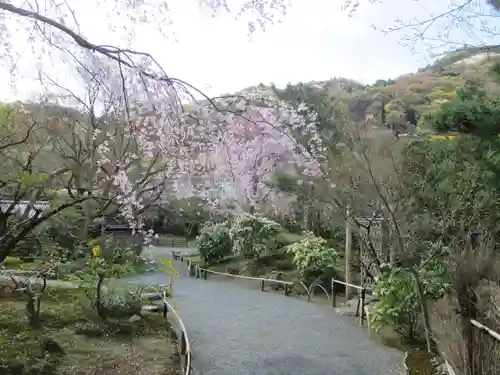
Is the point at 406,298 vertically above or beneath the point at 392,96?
beneath

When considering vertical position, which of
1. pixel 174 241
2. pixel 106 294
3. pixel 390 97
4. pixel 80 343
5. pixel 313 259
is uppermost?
pixel 390 97

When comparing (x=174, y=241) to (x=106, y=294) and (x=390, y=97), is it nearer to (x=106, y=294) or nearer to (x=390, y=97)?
(x=390, y=97)

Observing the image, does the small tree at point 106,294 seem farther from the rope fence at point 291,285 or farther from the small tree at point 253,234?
the small tree at point 253,234

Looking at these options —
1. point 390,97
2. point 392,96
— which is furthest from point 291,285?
point 392,96

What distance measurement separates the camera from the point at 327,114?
40.7 feet

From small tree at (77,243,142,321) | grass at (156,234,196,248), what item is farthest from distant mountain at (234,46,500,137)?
grass at (156,234,196,248)

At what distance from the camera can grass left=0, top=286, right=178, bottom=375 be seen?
539 centimetres

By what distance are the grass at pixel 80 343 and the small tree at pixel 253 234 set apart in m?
6.57

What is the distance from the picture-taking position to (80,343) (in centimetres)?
627

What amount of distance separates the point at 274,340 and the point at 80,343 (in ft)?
8.26

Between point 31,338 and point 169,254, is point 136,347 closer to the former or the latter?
point 31,338

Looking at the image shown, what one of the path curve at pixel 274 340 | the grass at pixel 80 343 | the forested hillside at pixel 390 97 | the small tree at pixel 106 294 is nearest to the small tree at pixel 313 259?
the path curve at pixel 274 340

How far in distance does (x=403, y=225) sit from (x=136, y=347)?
490 centimetres

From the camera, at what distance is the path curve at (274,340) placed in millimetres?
5289
